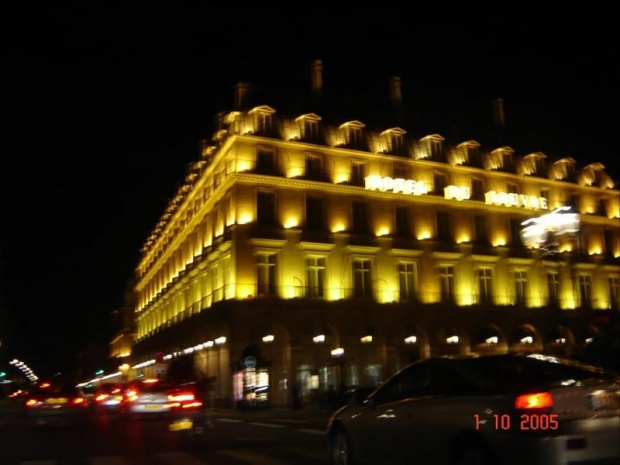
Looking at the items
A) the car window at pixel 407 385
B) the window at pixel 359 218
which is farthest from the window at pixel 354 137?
the car window at pixel 407 385

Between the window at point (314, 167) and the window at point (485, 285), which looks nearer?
the window at point (314, 167)

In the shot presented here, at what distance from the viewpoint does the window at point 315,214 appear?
42375mm

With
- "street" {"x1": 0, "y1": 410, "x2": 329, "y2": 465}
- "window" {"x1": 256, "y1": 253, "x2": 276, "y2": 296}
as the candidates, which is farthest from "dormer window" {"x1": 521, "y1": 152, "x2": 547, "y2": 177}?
"street" {"x1": 0, "y1": 410, "x2": 329, "y2": 465}

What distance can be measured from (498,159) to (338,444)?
4372 cm

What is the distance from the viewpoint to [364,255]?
43.3 metres

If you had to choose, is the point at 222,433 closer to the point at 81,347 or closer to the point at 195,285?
the point at 195,285

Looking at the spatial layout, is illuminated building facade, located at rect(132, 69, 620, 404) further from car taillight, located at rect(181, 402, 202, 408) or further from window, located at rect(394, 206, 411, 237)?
car taillight, located at rect(181, 402, 202, 408)

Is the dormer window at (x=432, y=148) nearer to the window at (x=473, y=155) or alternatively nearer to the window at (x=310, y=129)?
the window at (x=473, y=155)

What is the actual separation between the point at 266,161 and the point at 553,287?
23281mm

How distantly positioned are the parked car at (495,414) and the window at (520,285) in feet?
138

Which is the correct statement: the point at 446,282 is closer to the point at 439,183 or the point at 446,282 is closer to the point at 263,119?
the point at 439,183

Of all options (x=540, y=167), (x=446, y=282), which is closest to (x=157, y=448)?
(x=446, y=282)

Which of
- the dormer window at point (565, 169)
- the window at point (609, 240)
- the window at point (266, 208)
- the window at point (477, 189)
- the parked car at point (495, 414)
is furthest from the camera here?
the window at point (609, 240)

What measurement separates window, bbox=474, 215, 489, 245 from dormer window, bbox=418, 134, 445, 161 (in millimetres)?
4909
